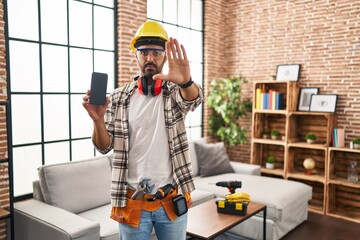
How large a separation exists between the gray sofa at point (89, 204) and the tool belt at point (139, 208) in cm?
100

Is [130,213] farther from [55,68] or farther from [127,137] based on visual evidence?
[55,68]

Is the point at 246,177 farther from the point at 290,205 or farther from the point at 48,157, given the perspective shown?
the point at 48,157

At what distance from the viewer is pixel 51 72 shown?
3508 millimetres

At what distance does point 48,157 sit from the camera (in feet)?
11.6

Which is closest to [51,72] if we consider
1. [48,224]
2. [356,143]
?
[48,224]

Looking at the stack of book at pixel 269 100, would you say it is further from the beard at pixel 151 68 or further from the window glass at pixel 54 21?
the beard at pixel 151 68

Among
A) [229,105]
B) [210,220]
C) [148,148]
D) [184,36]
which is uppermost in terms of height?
[184,36]

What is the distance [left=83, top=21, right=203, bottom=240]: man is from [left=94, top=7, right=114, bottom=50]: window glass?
2.47 metres

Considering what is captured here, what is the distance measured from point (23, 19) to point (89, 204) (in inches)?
73.4

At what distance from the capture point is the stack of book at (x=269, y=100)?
484 centimetres

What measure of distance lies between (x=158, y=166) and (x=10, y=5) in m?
2.51

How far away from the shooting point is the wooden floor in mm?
3674

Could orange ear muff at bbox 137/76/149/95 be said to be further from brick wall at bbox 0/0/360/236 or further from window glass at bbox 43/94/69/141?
brick wall at bbox 0/0/360/236

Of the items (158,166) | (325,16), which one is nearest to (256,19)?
(325,16)
